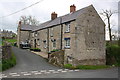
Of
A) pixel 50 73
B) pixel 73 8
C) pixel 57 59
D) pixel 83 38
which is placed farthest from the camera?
pixel 73 8

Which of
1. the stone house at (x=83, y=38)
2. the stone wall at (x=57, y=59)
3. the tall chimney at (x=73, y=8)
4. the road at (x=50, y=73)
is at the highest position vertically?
the tall chimney at (x=73, y=8)

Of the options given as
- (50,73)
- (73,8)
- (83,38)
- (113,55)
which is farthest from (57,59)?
(73,8)

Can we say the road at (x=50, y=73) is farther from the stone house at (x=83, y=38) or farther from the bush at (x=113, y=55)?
the bush at (x=113, y=55)

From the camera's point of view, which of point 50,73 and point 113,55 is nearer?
point 50,73

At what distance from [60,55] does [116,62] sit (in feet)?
35.9

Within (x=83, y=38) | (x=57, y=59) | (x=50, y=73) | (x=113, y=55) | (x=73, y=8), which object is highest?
(x=73, y=8)

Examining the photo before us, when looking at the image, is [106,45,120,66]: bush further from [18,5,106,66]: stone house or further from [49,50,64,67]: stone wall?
[49,50,64,67]: stone wall

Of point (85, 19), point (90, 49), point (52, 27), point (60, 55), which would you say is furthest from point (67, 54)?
point (52, 27)

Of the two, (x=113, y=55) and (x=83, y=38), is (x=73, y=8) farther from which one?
(x=113, y=55)

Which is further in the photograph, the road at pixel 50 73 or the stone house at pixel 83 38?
the stone house at pixel 83 38

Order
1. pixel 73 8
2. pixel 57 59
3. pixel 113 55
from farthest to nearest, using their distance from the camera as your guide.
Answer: pixel 73 8
pixel 113 55
pixel 57 59

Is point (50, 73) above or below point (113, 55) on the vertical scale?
below

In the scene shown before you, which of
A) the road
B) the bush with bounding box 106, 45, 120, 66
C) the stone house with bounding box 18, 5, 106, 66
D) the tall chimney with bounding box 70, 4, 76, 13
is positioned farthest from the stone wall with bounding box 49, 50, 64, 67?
the tall chimney with bounding box 70, 4, 76, 13

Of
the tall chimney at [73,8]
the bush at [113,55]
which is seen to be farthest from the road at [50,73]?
the tall chimney at [73,8]
